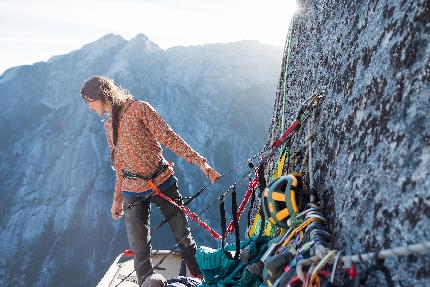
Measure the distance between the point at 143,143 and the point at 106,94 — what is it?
80cm

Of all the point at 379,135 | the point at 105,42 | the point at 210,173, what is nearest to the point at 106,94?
the point at 210,173

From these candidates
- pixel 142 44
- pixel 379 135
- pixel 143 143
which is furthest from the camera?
pixel 142 44

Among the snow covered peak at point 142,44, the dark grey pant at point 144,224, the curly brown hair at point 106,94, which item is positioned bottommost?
the dark grey pant at point 144,224

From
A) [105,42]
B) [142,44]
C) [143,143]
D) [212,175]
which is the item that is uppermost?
[105,42]

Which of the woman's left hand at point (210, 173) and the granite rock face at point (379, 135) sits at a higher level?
the granite rock face at point (379, 135)

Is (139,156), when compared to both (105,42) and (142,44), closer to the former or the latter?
(142,44)

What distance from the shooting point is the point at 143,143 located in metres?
5.11

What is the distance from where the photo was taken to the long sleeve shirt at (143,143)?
5.00 m

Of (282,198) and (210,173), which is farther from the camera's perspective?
(210,173)

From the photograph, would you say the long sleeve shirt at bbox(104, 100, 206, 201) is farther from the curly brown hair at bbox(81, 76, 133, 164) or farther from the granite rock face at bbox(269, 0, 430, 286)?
the granite rock face at bbox(269, 0, 430, 286)

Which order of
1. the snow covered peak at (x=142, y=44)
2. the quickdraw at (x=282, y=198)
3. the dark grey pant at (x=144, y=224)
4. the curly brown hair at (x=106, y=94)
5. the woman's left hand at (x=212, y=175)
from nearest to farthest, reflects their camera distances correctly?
1. the quickdraw at (x=282, y=198)
2. the woman's left hand at (x=212, y=175)
3. the curly brown hair at (x=106, y=94)
4. the dark grey pant at (x=144, y=224)
5. the snow covered peak at (x=142, y=44)

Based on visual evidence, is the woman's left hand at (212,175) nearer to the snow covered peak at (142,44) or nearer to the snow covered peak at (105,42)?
the snow covered peak at (142,44)

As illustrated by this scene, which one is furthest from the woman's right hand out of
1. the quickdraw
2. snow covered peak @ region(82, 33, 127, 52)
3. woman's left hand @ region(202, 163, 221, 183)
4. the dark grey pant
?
snow covered peak @ region(82, 33, 127, 52)

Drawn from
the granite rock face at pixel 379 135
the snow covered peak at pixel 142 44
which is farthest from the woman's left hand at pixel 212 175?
the snow covered peak at pixel 142 44
